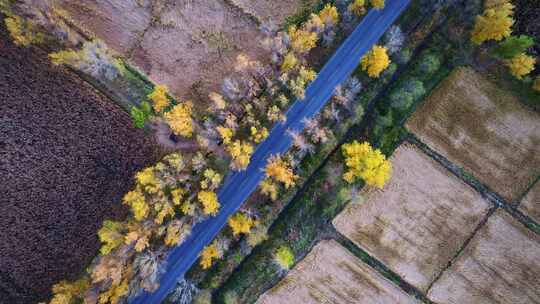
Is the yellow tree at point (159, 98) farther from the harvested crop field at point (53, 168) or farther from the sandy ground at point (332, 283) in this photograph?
the sandy ground at point (332, 283)

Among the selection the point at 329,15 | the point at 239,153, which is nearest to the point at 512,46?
the point at 329,15

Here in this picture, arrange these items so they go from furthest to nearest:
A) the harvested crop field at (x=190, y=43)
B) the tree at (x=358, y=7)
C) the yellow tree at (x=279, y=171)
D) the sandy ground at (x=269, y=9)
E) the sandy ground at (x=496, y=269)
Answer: the sandy ground at (x=269, y=9) → the harvested crop field at (x=190, y=43) → the sandy ground at (x=496, y=269) → the tree at (x=358, y=7) → the yellow tree at (x=279, y=171)

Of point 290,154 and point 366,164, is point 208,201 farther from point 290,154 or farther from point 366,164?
point 366,164

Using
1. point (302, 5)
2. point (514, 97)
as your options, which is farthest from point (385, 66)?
point (514, 97)

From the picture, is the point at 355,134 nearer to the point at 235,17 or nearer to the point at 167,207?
the point at 235,17

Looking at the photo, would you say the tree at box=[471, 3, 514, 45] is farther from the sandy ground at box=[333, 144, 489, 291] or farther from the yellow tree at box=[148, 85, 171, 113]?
the yellow tree at box=[148, 85, 171, 113]

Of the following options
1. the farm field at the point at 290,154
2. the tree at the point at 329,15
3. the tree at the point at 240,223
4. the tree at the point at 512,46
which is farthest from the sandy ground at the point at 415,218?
the tree at the point at 329,15

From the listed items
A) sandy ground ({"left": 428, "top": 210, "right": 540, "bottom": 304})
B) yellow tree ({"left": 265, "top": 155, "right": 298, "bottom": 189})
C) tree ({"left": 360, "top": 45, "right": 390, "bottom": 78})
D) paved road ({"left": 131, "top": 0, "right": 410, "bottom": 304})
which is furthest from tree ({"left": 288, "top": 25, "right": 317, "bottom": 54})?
sandy ground ({"left": 428, "top": 210, "right": 540, "bottom": 304})
